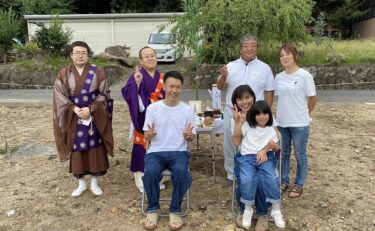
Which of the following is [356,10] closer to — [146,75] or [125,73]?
[125,73]

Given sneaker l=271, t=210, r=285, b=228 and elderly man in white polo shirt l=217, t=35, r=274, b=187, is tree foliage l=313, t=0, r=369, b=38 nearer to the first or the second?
elderly man in white polo shirt l=217, t=35, r=274, b=187

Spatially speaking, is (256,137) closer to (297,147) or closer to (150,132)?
(297,147)

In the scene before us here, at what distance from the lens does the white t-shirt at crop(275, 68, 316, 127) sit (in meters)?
4.00

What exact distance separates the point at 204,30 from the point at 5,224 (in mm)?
9776

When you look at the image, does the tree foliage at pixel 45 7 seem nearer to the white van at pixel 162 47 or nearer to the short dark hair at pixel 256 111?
the white van at pixel 162 47

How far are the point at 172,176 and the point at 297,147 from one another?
135 cm

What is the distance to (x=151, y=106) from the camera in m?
3.87

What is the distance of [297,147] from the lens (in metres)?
4.13

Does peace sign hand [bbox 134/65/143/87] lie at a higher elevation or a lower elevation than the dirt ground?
higher

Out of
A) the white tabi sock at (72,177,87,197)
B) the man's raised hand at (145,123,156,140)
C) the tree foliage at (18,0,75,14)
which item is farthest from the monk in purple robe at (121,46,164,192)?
the tree foliage at (18,0,75,14)

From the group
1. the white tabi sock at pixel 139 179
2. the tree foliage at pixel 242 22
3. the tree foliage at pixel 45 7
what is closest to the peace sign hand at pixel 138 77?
the white tabi sock at pixel 139 179

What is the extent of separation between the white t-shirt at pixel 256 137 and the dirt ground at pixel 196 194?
0.69 metres

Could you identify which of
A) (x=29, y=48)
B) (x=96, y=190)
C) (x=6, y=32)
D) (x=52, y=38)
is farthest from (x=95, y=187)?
(x=6, y=32)

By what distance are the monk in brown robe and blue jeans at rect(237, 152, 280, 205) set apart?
1594mm
